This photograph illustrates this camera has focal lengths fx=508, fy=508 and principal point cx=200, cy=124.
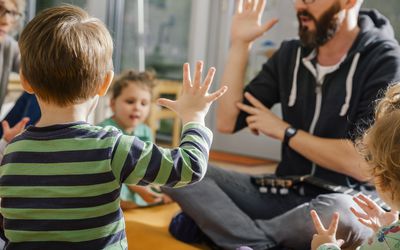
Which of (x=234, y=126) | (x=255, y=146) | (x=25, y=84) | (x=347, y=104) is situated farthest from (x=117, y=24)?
(x=25, y=84)

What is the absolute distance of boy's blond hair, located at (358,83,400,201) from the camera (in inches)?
33.2

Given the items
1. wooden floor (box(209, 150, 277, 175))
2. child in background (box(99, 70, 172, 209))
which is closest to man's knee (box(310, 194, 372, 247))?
child in background (box(99, 70, 172, 209))

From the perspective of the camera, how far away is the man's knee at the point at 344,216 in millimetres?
1277

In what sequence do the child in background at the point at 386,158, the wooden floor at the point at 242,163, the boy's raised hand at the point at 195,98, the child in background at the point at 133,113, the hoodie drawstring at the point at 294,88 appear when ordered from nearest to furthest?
the child in background at the point at 386,158, the boy's raised hand at the point at 195,98, the hoodie drawstring at the point at 294,88, the child in background at the point at 133,113, the wooden floor at the point at 242,163

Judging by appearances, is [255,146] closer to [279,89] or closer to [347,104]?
[279,89]

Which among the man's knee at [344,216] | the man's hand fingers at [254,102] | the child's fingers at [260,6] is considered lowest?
the man's knee at [344,216]

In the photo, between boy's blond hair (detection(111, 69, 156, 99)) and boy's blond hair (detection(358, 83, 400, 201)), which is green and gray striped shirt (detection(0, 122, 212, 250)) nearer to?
boy's blond hair (detection(358, 83, 400, 201))

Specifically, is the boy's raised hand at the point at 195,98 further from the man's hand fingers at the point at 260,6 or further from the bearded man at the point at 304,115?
the man's hand fingers at the point at 260,6

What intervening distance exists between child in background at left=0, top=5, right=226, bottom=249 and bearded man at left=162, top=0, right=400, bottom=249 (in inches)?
22.4

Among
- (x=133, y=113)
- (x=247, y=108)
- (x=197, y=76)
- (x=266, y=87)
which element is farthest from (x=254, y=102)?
(x=197, y=76)

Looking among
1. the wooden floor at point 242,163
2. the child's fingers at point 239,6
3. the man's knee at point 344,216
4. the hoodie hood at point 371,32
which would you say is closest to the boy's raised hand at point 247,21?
the child's fingers at point 239,6

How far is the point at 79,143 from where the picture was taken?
860 millimetres

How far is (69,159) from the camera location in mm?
854

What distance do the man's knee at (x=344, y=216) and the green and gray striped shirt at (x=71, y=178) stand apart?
1.82ft
